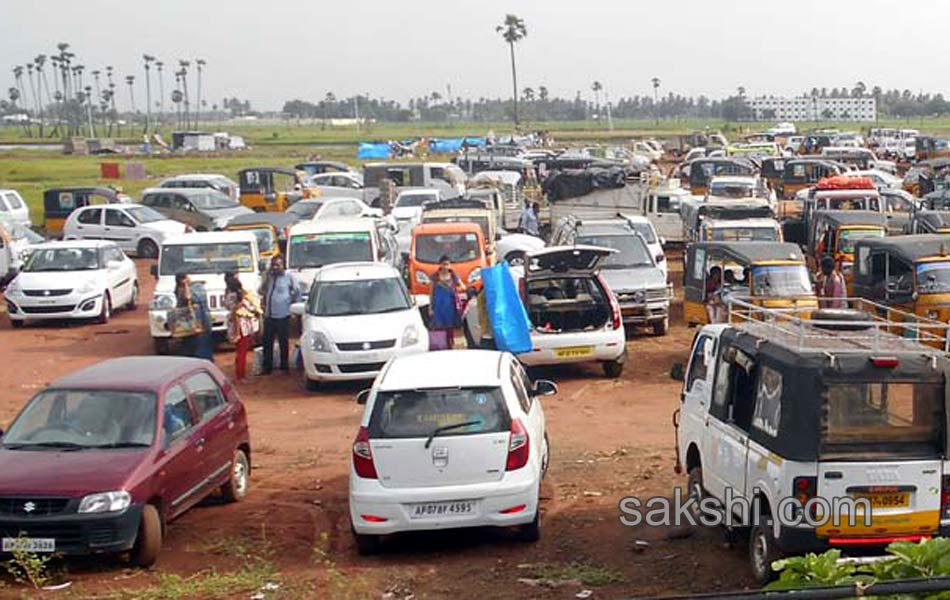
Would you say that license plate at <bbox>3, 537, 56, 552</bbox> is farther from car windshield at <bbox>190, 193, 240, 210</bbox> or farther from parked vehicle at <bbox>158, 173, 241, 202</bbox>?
parked vehicle at <bbox>158, 173, 241, 202</bbox>

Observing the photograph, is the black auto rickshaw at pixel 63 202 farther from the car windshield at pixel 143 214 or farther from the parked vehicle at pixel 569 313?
the parked vehicle at pixel 569 313

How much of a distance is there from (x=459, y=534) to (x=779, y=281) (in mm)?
9576

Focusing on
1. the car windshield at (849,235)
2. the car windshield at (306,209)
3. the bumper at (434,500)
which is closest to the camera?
the bumper at (434,500)

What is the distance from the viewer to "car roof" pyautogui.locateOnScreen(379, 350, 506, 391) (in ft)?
34.3

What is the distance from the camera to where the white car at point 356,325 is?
17.9 m

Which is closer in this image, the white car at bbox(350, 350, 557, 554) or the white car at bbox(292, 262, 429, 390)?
the white car at bbox(350, 350, 557, 554)

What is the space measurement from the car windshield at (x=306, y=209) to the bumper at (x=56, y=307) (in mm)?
11788

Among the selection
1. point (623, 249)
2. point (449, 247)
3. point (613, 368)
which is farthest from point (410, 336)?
point (449, 247)

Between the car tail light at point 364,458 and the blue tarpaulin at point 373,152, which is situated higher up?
the car tail light at point 364,458

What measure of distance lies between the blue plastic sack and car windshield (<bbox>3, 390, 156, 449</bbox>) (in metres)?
7.28

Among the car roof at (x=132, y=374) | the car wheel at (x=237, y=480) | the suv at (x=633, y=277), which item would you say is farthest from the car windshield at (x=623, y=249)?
the car roof at (x=132, y=374)

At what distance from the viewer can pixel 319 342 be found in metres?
18.0

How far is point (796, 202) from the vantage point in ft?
127

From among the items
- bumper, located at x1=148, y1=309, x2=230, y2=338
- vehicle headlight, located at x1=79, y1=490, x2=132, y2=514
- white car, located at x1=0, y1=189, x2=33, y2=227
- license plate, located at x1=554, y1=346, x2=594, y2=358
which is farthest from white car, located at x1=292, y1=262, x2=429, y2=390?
white car, located at x1=0, y1=189, x2=33, y2=227
